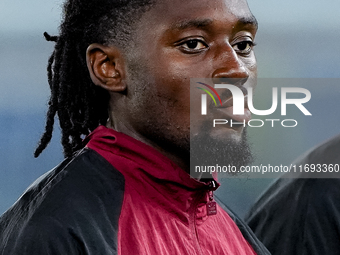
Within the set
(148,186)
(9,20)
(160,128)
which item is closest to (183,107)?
(160,128)

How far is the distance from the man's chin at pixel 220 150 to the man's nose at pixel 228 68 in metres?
0.10

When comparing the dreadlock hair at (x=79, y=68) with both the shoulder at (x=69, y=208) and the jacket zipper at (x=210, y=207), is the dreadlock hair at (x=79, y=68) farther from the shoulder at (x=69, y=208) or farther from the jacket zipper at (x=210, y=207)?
the jacket zipper at (x=210, y=207)

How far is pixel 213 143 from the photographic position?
117cm

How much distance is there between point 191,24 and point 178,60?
2.9 inches

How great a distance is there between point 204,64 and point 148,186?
26 cm

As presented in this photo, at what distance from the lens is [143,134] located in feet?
3.96

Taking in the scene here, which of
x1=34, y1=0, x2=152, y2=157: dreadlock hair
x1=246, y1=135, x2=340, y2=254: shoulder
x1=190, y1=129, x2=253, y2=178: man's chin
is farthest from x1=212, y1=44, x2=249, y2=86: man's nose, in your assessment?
x1=246, y1=135, x2=340, y2=254: shoulder

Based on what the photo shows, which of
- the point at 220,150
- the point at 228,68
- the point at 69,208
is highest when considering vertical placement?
the point at 228,68

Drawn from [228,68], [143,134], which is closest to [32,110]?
[143,134]

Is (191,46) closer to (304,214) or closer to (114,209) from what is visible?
(114,209)

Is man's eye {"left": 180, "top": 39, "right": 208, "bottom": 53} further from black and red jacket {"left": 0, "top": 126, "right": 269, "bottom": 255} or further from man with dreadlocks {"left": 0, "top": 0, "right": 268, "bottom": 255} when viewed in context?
black and red jacket {"left": 0, "top": 126, "right": 269, "bottom": 255}

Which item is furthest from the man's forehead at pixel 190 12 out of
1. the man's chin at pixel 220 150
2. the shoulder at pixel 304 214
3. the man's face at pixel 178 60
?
the shoulder at pixel 304 214

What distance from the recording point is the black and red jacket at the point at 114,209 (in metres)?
0.99

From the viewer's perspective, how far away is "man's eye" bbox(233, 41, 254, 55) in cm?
121
